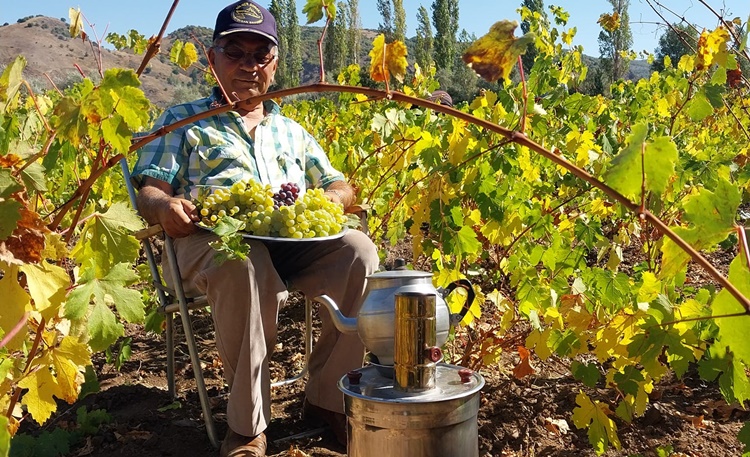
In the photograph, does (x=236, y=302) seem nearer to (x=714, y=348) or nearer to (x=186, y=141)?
(x=186, y=141)

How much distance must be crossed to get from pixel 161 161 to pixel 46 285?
1.58 meters

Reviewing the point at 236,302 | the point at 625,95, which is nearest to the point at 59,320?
the point at 236,302

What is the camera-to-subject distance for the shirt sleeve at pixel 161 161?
8.20ft

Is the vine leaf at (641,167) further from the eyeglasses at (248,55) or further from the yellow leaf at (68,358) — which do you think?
the eyeglasses at (248,55)

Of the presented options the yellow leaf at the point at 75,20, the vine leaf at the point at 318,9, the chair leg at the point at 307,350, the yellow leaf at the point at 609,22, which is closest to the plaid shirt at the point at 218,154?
the chair leg at the point at 307,350

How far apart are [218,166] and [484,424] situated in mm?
1296

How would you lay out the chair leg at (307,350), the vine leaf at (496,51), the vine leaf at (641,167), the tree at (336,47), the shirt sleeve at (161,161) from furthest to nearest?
the tree at (336,47), the chair leg at (307,350), the shirt sleeve at (161,161), the vine leaf at (496,51), the vine leaf at (641,167)

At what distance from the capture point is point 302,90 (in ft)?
2.94

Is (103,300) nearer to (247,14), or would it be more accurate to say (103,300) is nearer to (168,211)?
(168,211)

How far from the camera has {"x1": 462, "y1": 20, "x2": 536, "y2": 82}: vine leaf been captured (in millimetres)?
950

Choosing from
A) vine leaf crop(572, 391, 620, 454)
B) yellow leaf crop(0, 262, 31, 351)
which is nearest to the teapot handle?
vine leaf crop(572, 391, 620, 454)

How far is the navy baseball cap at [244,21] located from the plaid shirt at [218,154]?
0.26 metres

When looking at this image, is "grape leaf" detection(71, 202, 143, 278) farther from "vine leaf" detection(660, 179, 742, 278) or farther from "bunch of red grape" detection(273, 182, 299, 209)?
"bunch of red grape" detection(273, 182, 299, 209)

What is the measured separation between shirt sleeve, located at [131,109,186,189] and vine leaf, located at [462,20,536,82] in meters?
1.75
